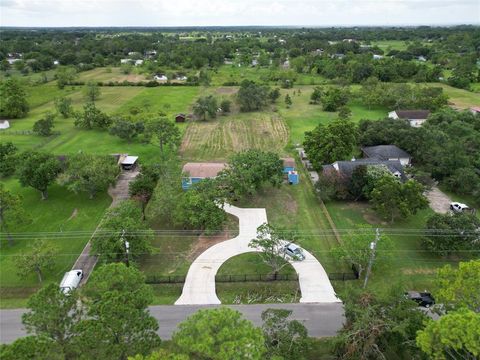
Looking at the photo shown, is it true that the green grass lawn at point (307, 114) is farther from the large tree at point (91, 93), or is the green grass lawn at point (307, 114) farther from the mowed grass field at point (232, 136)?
the large tree at point (91, 93)

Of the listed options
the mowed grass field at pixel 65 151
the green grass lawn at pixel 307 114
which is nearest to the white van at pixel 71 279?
the mowed grass field at pixel 65 151

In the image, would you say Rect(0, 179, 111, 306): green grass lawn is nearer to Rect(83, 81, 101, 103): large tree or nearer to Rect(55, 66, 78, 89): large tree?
Rect(83, 81, 101, 103): large tree

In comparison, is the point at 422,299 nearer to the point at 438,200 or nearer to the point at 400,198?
the point at 400,198

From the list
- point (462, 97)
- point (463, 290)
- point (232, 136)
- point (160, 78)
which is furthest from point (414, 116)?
point (160, 78)

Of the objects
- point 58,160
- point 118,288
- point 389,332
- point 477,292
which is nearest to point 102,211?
point 58,160

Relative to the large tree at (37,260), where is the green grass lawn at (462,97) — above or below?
below

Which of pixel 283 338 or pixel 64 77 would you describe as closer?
pixel 283 338
